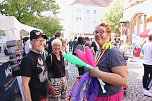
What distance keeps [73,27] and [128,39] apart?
46.5m

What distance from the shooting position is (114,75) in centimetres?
247

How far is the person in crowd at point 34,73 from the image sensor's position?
10.2 ft

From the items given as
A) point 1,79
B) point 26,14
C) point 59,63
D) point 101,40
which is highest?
point 26,14

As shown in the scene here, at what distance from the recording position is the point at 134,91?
7.87 meters

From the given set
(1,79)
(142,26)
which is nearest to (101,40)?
(1,79)

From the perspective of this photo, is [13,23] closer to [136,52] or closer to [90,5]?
[136,52]

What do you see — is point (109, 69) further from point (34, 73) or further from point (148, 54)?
point (148, 54)

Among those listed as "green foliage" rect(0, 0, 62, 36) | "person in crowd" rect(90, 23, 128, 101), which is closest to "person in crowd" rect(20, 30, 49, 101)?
"person in crowd" rect(90, 23, 128, 101)

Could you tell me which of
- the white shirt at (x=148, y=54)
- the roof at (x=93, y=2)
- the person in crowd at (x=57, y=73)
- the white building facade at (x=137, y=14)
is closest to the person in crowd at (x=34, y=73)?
the person in crowd at (x=57, y=73)

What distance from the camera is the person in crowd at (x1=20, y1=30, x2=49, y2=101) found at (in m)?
3.12

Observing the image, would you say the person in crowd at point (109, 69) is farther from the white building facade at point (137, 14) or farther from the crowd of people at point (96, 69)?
the white building facade at point (137, 14)

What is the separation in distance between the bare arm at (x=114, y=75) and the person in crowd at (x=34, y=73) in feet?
3.33

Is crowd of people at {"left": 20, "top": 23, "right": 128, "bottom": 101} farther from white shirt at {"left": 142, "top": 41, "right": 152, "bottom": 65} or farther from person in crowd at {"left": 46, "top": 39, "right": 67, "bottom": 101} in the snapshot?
white shirt at {"left": 142, "top": 41, "right": 152, "bottom": 65}

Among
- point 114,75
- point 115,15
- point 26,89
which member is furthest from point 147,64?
point 115,15
